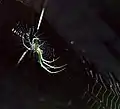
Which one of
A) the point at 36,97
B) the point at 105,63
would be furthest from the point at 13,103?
the point at 105,63

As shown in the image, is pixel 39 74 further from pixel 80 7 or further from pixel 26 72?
pixel 80 7

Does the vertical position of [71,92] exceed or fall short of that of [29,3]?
it falls short

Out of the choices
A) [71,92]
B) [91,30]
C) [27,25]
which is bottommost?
[71,92]

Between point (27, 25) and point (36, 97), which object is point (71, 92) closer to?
point (36, 97)

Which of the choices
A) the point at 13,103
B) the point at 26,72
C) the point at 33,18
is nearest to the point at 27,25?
the point at 33,18

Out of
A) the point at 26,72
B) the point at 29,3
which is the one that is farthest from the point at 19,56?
Result: the point at 29,3

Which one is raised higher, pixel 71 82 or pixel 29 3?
pixel 29 3
